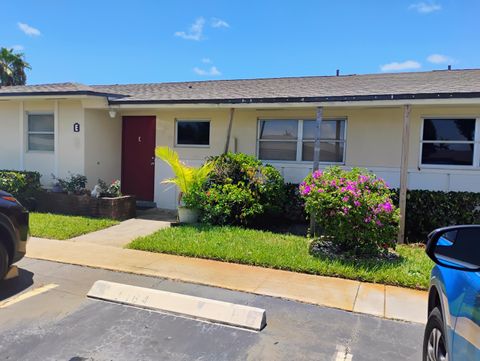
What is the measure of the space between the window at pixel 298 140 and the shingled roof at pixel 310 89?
0.84 metres

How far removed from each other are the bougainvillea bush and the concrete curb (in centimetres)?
275

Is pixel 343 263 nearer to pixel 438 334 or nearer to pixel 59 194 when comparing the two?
pixel 438 334

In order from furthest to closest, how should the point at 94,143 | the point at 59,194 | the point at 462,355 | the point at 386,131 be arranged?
the point at 94,143, the point at 59,194, the point at 386,131, the point at 462,355

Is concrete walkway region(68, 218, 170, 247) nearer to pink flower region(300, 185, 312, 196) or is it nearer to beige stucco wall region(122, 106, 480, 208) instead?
beige stucco wall region(122, 106, 480, 208)

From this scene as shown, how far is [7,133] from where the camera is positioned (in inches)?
→ 466

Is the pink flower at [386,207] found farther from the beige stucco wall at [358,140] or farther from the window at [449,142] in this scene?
the window at [449,142]

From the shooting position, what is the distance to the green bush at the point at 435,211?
8.23m

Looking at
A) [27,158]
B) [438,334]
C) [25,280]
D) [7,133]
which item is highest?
[7,133]

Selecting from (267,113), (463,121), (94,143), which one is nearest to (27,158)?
(94,143)

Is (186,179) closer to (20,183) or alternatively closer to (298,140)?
(298,140)

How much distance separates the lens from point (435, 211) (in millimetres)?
8391

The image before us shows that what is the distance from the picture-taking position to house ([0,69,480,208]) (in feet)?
28.9

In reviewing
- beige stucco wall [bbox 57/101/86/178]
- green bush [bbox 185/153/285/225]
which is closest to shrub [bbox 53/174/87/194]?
beige stucco wall [bbox 57/101/86/178]

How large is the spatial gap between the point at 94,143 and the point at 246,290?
7.62 metres
